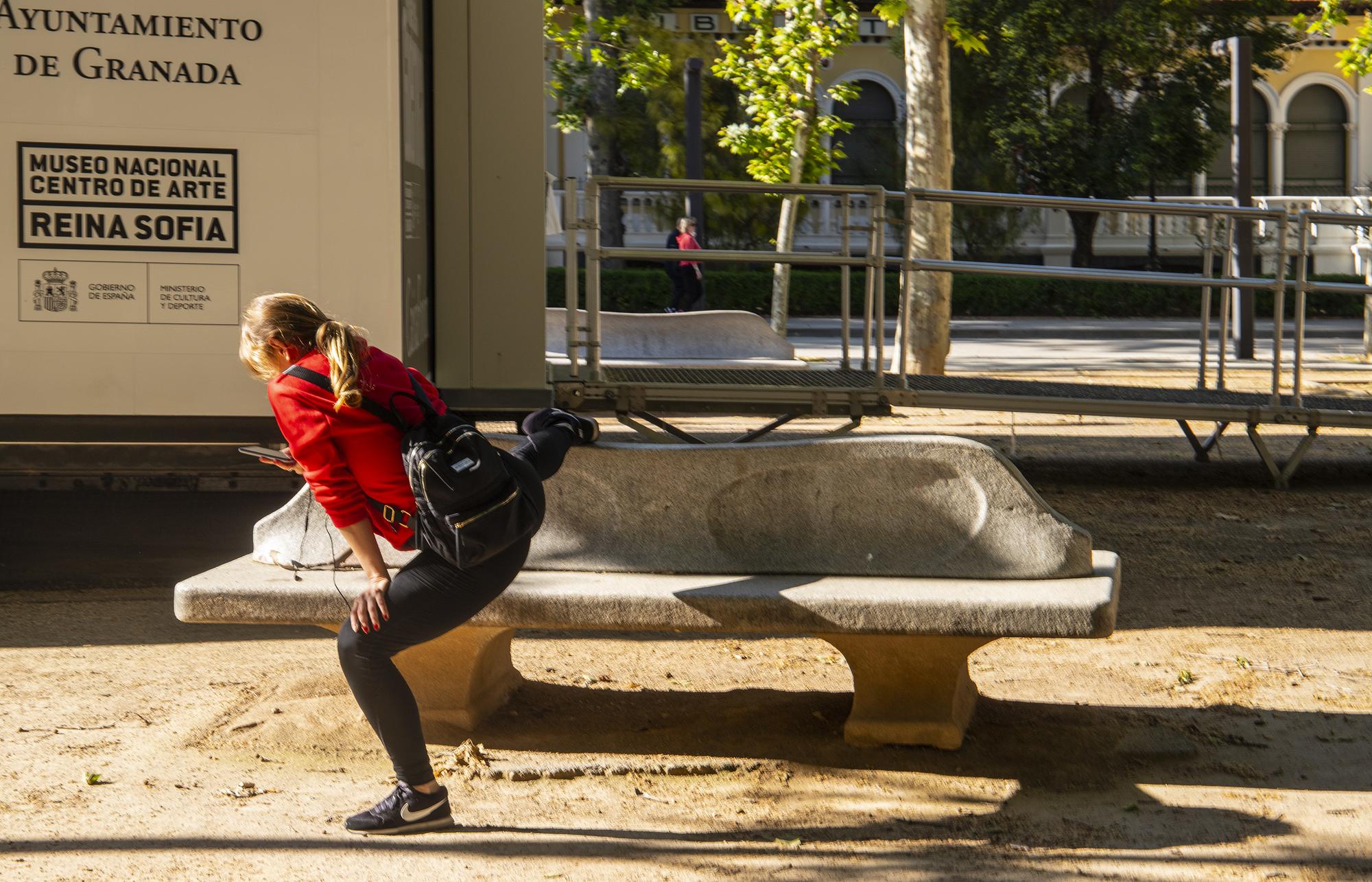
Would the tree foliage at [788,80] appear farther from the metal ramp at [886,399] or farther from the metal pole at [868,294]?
the metal ramp at [886,399]

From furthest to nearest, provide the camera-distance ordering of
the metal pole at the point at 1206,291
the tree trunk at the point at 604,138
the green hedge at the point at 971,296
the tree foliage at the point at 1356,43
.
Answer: the green hedge at the point at 971,296 < the tree trunk at the point at 604,138 < the tree foliage at the point at 1356,43 < the metal pole at the point at 1206,291

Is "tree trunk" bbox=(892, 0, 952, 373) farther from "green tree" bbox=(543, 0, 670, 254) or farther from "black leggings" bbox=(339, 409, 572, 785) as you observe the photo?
"black leggings" bbox=(339, 409, 572, 785)

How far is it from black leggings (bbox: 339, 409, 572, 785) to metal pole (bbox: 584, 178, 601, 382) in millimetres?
4206

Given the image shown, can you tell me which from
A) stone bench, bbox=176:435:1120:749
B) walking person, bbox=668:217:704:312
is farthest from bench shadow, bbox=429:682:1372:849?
walking person, bbox=668:217:704:312

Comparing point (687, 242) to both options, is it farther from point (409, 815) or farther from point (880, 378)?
point (409, 815)

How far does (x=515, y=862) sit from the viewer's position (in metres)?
3.98

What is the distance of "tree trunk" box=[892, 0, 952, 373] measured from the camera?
14.9 meters

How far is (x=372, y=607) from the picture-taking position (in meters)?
4.03

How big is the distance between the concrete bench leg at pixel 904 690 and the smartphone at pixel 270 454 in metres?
1.74

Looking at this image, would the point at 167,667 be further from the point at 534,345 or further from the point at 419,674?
the point at 534,345

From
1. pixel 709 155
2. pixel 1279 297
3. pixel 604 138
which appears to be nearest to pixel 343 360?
pixel 1279 297

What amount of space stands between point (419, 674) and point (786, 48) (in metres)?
14.4

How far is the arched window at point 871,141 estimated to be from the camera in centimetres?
3547

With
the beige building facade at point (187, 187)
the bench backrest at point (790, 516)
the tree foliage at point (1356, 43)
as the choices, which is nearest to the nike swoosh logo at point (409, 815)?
the bench backrest at point (790, 516)
